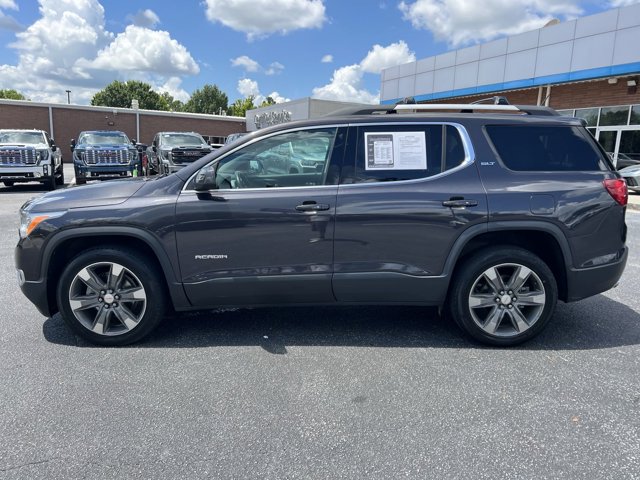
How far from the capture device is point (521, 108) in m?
3.90

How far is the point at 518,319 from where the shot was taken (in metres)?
3.59

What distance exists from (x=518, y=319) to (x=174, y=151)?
1369 centimetres

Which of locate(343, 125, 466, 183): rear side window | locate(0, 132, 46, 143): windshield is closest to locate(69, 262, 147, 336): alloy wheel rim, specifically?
locate(343, 125, 466, 183): rear side window

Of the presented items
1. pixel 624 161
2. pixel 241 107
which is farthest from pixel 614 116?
pixel 241 107

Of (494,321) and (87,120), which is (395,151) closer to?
(494,321)

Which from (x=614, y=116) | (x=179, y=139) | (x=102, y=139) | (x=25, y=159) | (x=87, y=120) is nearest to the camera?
(x=25, y=159)

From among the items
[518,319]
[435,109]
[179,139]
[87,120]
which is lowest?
[518,319]

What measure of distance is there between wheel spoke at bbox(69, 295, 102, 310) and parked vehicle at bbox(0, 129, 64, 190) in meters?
12.5

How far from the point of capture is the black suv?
11.3 ft

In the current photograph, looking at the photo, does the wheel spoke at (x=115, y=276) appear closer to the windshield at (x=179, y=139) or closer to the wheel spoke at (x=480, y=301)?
the wheel spoke at (x=480, y=301)

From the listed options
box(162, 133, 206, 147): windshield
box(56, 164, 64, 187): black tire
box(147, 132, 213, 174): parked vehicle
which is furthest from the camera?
box(162, 133, 206, 147): windshield

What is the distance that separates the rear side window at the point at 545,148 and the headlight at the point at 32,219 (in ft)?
11.3

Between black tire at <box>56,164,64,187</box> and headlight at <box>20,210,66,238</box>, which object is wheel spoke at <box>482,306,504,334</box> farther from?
black tire at <box>56,164,64,187</box>

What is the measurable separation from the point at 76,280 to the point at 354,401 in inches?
90.3
